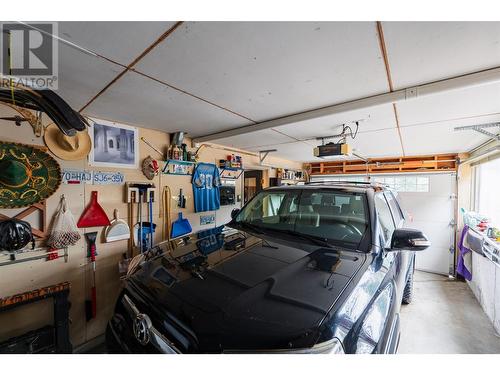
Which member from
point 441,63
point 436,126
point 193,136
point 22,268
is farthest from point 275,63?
point 22,268

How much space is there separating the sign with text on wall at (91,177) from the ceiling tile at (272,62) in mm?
1501

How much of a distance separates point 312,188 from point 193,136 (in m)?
1.96

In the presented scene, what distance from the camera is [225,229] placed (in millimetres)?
2180

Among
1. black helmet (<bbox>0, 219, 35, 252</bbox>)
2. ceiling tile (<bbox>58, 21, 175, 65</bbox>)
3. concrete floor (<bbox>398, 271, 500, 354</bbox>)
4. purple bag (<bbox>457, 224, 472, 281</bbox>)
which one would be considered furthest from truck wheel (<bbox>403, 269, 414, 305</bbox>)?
black helmet (<bbox>0, 219, 35, 252</bbox>)

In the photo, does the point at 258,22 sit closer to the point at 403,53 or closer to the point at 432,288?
the point at 403,53

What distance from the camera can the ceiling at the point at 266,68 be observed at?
0.99 m

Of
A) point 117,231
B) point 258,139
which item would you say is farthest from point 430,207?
point 117,231

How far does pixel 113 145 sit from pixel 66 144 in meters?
0.43

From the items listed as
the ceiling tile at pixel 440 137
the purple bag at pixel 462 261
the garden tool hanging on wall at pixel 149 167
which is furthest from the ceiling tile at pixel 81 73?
the purple bag at pixel 462 261

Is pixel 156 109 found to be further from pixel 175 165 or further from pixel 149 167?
pixel 175 165

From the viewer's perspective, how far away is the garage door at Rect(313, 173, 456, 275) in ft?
14.3

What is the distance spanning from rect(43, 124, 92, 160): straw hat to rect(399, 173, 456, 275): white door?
18.6 ft

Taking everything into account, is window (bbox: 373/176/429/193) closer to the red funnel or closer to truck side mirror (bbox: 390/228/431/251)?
truck side mirror (bbox: 390/228/431/251)

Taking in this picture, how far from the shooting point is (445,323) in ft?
9.04
